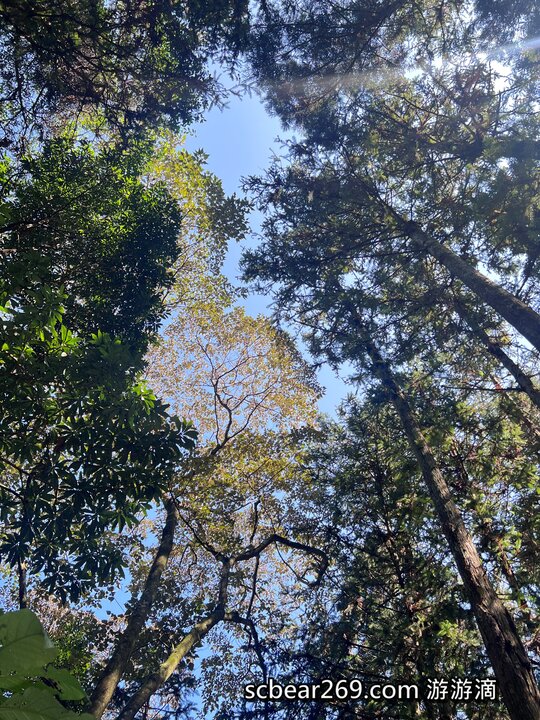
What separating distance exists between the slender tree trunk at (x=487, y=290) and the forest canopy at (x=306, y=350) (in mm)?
46

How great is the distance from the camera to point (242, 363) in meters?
13.8

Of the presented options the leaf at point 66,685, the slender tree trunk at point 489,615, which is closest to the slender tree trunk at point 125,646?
the slender tree trunk at point 489,615

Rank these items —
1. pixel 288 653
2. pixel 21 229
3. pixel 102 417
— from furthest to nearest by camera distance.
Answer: pixel 288 653 < pixel 21 229 < pixel 102 417

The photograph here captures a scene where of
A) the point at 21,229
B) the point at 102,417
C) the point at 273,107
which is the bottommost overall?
the point at 102,417

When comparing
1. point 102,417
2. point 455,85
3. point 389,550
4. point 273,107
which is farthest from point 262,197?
point 389,550

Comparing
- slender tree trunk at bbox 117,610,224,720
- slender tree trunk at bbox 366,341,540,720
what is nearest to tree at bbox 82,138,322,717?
slender tree trunk at bbox 117,610,224,720

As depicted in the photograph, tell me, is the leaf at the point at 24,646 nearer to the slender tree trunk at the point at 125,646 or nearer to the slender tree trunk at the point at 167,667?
the slender tree trunk at the point at 125,646

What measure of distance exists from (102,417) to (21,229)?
12.2 ft

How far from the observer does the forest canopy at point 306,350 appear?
5578mm

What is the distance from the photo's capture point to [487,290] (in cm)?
708

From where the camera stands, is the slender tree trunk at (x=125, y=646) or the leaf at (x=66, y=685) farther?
the slender tree trunk at (x=125, y=646)

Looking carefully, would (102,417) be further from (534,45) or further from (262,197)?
(534,45)

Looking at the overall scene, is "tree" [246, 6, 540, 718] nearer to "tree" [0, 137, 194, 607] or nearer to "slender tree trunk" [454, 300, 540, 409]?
"slender tree trunk" [454, 300, 540, 409]

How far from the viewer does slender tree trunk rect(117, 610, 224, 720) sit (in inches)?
286
